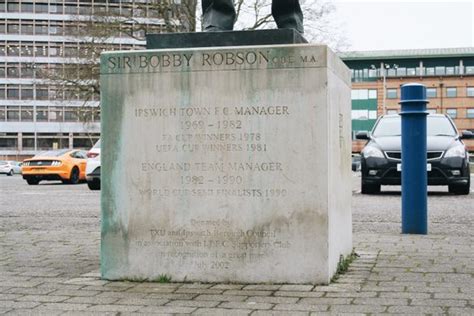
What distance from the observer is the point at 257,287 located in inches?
210

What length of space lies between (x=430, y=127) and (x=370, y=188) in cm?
169

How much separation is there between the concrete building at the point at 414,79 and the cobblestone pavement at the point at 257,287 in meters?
86.1

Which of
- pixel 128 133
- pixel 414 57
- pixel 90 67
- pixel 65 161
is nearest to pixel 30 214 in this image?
pixel 128 133

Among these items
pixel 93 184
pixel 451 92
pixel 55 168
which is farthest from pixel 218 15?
pixel 451 92

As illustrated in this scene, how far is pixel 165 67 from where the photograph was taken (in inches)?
223

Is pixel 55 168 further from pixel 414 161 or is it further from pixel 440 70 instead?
pixel 440 70

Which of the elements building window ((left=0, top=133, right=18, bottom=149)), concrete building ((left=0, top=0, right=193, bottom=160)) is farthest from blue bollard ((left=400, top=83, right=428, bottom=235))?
building window ((left=0, top=133, right=18, bottom=149))

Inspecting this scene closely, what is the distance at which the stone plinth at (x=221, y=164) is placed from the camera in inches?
213

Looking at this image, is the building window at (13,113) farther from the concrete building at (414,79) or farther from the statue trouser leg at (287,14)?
the statue trouser leg at (287,14)

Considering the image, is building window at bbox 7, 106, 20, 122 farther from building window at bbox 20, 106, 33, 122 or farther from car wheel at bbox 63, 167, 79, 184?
car wheel at bbox 63, 167, 79, 184

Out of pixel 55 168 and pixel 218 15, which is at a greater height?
pixel 218 15

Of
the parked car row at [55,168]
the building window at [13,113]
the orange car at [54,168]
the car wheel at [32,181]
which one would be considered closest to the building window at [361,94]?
the building window at [13,113]

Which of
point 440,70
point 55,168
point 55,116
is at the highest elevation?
point 440,70

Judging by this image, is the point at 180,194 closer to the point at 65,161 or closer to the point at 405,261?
the point at 405,261
